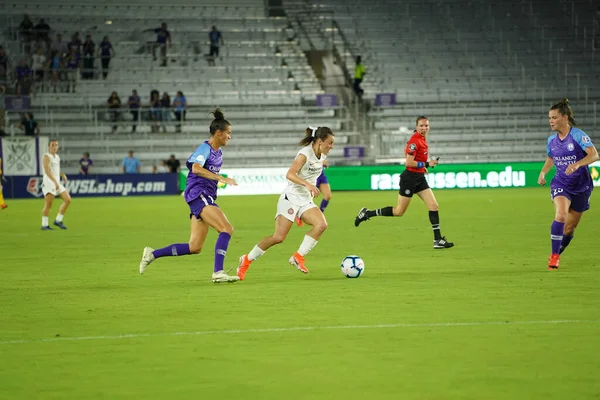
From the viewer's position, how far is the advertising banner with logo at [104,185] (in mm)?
37750

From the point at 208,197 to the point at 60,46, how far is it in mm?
31271

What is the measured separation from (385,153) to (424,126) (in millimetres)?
23566

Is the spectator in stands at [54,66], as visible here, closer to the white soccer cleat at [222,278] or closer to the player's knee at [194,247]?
the player's knee at [194,247]

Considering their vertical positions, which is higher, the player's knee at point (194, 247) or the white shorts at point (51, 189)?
the white shorts at point (51, 189)

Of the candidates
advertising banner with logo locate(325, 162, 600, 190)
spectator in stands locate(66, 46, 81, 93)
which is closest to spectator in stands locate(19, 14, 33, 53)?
spectator in stands locate(66, 46, 81, 93)

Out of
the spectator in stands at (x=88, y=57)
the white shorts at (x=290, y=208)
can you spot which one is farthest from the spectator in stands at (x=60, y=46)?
the white shorts at (x=290, y=208)

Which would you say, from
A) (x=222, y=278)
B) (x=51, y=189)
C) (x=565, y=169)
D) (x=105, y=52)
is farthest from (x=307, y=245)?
(x=105, y=52)

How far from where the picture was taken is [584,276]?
12023mm

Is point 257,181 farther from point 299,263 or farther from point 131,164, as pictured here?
point 299,263

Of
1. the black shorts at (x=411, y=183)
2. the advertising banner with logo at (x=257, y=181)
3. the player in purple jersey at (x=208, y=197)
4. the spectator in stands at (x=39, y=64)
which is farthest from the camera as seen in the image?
the spectator in stands at (x=39, y=64)

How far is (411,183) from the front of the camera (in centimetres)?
1720

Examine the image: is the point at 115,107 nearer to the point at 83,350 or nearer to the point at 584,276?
the point at 584,276

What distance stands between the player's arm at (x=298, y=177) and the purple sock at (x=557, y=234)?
10.3 feet

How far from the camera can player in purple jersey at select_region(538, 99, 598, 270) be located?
1259 cm
